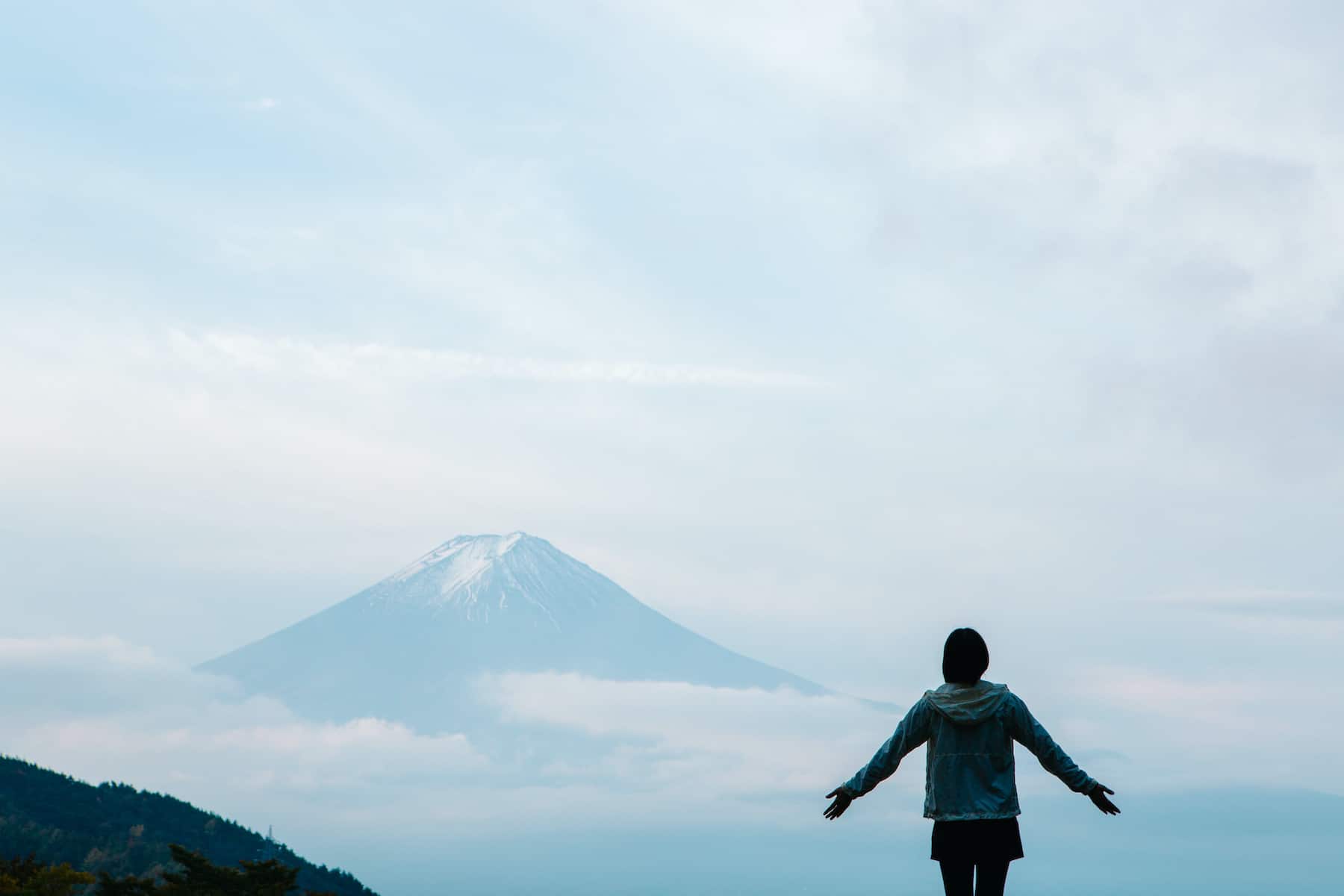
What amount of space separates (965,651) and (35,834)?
85880 mm

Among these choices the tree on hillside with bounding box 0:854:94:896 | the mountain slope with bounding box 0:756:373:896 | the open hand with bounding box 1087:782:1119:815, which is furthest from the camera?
the mountain slope with bounding box 0:756:373:896

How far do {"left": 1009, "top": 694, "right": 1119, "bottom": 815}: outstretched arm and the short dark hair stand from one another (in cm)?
27

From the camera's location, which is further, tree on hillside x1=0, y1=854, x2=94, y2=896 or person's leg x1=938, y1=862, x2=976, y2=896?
tree on hillside x1=0, y1=854, x2=94, y2=896

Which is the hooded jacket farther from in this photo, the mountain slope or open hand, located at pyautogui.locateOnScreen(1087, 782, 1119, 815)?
the mountain slope

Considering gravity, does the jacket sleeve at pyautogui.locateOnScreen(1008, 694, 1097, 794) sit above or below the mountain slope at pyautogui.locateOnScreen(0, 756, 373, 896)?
below

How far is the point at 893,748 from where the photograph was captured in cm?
899

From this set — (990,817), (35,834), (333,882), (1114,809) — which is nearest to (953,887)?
(990,817)

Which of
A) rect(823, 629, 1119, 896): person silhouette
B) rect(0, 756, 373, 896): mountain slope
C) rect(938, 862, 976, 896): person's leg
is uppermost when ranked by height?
rect(0, 756, 373, 896): mountain slope

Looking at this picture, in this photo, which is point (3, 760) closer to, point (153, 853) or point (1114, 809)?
point (153, 853)

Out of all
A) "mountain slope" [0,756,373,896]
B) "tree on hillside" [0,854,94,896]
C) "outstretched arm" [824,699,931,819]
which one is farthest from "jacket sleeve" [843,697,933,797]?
"mountain slope" [0,756,373,896]

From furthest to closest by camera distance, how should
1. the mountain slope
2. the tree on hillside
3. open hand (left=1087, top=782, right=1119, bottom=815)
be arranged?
the mountain slope, the tree on hillside, open hand (left=1087, top=782, right=1119, bottom=815)

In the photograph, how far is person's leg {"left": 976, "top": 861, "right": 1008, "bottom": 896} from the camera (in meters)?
8.67

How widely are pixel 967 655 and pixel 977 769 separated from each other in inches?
28.6

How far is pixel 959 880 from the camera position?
346 inches
